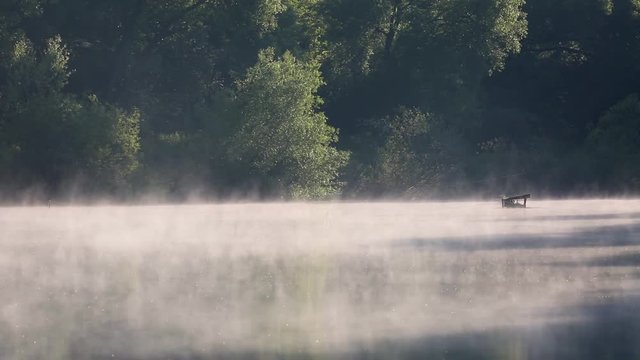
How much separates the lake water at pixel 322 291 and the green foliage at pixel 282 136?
949 inches

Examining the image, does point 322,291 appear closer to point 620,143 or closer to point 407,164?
point 407,164

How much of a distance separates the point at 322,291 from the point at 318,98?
5392cm

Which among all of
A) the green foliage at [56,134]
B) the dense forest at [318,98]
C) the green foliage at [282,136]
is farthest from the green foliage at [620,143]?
the green foliage at [56,134]

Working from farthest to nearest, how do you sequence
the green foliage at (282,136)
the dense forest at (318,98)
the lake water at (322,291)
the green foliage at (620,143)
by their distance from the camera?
the green foliage at (620,143), the dense forest at (318,98), the green foliage at (282,136), the lake water at (322,291)

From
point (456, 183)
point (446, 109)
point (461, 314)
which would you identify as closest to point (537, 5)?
point (446, 109)

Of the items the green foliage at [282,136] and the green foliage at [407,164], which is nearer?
the green foliage at [282,136]

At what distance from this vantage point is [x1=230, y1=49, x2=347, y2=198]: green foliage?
82875 mm

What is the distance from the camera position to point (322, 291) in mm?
32812

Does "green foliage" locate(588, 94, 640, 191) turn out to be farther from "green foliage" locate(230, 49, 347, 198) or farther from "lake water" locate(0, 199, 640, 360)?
"lake water" locate(0, 199, 640, 360)

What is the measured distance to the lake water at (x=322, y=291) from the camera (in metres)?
24.6

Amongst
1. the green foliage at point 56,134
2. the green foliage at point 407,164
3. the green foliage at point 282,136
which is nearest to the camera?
the green foliage at point 56,134

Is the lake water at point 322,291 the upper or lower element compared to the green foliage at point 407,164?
lower

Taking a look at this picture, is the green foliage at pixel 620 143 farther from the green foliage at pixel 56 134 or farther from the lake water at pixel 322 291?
the lake water at pixel 322 291

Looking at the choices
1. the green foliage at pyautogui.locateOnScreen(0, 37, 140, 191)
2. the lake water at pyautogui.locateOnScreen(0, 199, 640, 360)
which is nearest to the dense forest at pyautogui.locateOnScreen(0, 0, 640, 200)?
the green foliage at pyautogui.locateOnScreen(0, 37, 140, 191)
